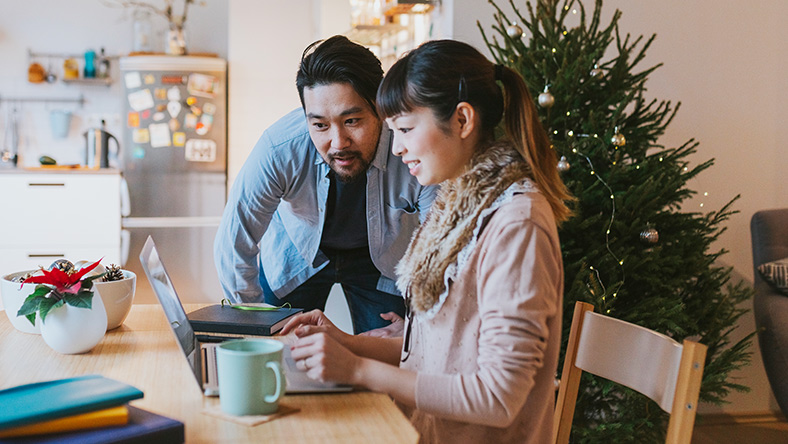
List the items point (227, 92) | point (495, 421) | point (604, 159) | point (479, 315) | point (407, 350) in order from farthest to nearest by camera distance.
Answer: point (227, 92) < point (604, 159) < point (407, 350) < point (479, 315) < point (495, 421)

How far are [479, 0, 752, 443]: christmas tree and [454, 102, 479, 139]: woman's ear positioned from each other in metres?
0.82

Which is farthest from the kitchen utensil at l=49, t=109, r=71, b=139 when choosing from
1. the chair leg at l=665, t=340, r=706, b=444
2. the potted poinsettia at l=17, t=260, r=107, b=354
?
the chair leg at l=665, t=340, r=706, b=444

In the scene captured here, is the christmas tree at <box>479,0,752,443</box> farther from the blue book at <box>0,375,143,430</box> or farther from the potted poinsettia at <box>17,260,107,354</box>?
the blue book at <box>0,375,143,430</box>

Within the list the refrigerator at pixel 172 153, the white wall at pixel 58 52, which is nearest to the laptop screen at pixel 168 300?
the refrigerator at pixel 172 153

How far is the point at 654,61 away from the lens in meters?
2.85

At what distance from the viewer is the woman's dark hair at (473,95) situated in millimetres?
1126

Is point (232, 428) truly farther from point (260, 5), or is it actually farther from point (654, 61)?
point (260, 5)

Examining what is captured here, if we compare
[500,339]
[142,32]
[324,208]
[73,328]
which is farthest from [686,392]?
[142,32]

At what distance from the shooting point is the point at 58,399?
2.60 feet

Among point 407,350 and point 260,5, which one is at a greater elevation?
point 260,5

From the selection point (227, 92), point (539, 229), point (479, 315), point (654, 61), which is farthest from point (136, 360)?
point (227, 92)

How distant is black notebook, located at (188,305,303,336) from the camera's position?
1298mm

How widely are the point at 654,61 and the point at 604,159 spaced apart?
1.06 meters

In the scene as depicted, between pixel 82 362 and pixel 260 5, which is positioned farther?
pixel 260 5
